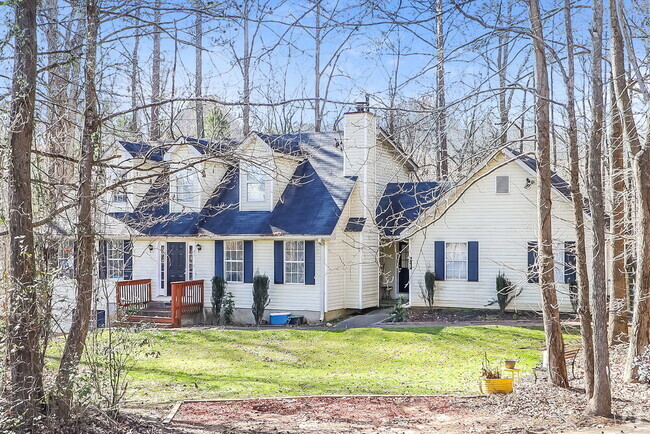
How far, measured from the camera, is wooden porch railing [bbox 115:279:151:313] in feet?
71.7

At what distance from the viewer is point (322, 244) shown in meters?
20.9

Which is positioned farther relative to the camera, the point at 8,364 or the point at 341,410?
the point at 341,410

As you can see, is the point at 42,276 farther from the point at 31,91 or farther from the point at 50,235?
the point at 31,91

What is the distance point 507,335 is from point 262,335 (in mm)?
6553

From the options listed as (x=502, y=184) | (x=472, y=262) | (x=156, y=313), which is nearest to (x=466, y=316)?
(x=472, y=262)

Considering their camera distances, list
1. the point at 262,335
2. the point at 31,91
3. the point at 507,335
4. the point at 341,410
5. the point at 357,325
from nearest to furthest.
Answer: the point at 31,91, the point at 341,410, the point at 507,335, the point at 262,335, the point at 357,325

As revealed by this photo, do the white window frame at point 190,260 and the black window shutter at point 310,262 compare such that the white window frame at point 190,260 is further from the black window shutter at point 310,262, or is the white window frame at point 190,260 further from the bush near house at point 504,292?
the bush near house at point 504,292

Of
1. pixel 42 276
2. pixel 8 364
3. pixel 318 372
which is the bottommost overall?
pixel 318 372

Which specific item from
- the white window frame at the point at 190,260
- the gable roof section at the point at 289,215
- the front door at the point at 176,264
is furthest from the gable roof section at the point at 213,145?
the front door at the point at 176,264

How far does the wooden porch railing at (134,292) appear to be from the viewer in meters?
21.8

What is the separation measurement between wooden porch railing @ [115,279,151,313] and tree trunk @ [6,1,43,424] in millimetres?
14154

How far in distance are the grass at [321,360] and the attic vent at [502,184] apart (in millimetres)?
4910

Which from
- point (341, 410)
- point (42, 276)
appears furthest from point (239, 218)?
point (42, 276)

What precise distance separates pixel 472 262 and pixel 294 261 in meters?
5.75
